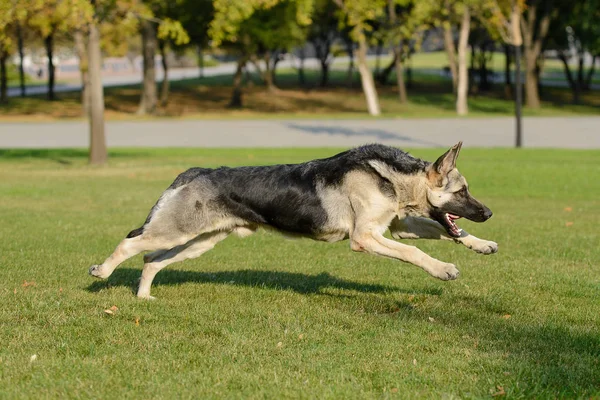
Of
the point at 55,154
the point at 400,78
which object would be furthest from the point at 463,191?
the point at 400,78

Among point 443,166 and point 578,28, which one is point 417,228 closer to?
point 443,166

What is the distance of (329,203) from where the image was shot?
8.59 metres

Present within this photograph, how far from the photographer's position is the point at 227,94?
218ft

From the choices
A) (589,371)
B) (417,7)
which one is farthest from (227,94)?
(589,371)

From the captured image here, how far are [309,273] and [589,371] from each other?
4549 millimetres

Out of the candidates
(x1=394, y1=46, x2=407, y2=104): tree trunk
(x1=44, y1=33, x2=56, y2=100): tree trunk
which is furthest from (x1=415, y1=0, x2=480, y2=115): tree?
(x1=44, y1=33, x2=56, y2=100): tree trunk

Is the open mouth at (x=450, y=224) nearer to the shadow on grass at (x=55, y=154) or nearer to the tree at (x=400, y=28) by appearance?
the shadow on grass at (x=55, y=154)

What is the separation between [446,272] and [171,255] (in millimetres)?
2905

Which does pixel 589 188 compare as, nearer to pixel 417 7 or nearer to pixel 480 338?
pixel 480 338

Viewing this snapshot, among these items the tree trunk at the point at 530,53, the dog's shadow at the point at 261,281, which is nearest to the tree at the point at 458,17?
the tree trunk at the point at 530,53

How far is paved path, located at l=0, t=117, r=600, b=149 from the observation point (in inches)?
1323

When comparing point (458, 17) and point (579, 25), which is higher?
point (458, 17)

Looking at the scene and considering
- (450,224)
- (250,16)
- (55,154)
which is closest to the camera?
(450,224)

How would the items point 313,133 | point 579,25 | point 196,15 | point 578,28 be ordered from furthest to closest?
1. point 578,28
2. point 196,15
3. point 579,25
4. point 313,133
